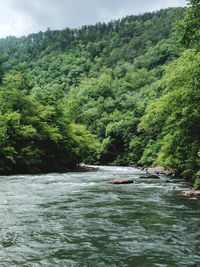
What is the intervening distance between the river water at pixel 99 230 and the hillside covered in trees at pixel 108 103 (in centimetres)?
668

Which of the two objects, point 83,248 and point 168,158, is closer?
point 83,248

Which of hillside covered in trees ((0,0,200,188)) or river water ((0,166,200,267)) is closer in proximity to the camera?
river water ((0,166,200,267))

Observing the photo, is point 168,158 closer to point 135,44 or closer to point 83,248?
point 83,248

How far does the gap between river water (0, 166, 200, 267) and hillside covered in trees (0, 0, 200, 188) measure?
668 cm

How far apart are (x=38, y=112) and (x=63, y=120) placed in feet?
19.7

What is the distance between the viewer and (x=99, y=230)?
1542 cm

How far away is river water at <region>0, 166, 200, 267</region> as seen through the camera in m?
11.9

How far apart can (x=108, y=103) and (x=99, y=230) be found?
10350 centimetres

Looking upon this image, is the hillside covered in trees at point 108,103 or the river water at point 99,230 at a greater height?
the hillside covered in trees at point 108,103

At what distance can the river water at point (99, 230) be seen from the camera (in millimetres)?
11914

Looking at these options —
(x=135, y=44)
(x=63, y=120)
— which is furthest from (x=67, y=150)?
(x=135, y=44)

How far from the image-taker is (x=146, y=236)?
14469mm

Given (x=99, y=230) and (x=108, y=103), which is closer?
(x=99, y=230)

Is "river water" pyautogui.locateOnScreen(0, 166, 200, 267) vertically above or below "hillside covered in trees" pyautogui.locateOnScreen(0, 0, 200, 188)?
below
